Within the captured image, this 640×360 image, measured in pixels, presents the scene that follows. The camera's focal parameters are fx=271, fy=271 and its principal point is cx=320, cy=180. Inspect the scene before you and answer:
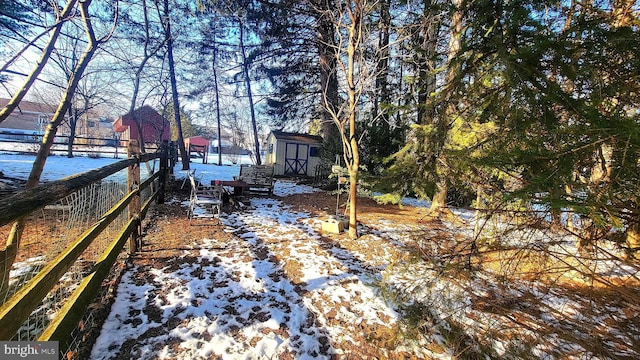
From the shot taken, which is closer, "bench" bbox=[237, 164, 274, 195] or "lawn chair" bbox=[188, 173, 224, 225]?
"lawn chair" bbox=[188, 173, 224, 225]

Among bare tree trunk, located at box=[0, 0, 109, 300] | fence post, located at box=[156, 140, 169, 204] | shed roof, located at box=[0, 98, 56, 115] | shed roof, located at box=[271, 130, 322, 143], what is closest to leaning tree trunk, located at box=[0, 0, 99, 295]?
bare tree trunk, located at box=[0, 0, 109, 300]

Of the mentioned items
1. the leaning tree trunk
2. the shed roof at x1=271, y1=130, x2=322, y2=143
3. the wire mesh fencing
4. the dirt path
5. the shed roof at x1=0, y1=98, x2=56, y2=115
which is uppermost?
the shed roof at x1=0, y1=98, x2=56, y2=115

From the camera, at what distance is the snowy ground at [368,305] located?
4.78 feet

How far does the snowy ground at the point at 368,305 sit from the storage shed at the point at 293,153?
1131cm

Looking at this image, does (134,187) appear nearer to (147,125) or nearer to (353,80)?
(353,80)

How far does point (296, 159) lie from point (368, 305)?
13.3m

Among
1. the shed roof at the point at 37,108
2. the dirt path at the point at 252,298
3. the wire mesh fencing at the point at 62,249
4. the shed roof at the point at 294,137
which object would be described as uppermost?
the shed roof at the point at 37,108

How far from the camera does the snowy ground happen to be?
4.78ft

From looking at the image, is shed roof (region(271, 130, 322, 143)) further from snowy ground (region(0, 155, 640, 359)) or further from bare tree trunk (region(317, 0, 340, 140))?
snowy ground (region(0, 155, 640, 359))

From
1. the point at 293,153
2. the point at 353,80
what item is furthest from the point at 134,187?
the point at 293,153

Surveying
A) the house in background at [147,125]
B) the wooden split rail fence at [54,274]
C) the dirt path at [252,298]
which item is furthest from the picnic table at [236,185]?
the house in background at [147,125]

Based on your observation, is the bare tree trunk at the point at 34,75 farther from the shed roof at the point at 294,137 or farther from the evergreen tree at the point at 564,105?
the shed roof at the point at 294,137

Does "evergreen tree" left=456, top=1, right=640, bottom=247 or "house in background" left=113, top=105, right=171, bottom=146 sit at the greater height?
"house in background" left=113, top=105, right=171, bottom=146

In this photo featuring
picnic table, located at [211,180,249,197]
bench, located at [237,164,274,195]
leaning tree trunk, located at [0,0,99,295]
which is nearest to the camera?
leaning tree trunk, located at [0,0,99,295]
